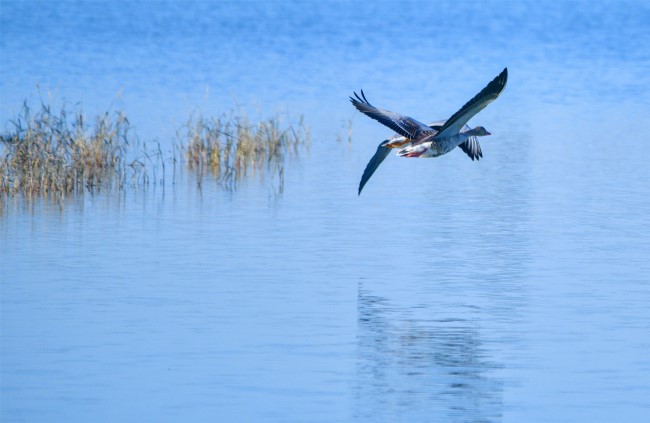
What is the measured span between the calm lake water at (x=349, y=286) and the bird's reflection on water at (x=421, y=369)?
2 cm

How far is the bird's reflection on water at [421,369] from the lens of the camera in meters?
7.62

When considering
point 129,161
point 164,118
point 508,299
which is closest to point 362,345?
point 508,299

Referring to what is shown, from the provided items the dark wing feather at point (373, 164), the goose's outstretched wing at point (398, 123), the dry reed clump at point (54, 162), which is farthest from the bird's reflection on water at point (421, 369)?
the dry reed clump at point (54, 162)

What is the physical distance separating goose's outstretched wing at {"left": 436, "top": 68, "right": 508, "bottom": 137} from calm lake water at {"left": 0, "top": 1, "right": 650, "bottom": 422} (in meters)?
0.95

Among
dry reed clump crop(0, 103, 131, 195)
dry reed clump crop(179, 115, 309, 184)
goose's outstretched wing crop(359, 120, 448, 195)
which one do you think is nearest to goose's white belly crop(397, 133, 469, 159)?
goose's outstretched wing crop(359, 120, 448, 195)

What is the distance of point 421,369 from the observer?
8.34 meters

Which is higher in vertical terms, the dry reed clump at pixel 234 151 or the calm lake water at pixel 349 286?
the dry reed clump at pixel 234 151

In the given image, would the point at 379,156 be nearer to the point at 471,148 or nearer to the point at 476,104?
the point at 471,148

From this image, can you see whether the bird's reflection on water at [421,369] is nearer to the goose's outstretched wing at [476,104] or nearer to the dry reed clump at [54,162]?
the goose's outstretched wing at [476,104]

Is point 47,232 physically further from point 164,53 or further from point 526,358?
point 164,53

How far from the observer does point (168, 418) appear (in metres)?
7.45

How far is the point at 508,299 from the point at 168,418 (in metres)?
3.25

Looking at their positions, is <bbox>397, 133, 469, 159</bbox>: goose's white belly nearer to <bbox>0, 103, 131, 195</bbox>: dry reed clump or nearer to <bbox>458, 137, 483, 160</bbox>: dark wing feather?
<bbox>458, 137, 483, 160</bbox>: dark wing feather

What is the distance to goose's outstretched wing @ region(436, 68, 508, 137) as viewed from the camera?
1008 cm
